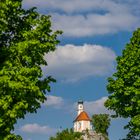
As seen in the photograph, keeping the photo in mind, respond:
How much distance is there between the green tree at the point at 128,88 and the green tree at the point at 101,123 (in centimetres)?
11608

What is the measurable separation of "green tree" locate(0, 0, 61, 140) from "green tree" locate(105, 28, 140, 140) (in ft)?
45.3

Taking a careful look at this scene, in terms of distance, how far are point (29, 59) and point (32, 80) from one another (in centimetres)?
121

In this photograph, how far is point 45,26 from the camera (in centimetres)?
3192

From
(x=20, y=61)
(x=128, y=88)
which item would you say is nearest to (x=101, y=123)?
(x=128, y=88)

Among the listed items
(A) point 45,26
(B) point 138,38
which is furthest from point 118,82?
(A) point 45,26

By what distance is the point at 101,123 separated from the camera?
164 meters

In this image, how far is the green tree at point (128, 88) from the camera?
4431 centimetres

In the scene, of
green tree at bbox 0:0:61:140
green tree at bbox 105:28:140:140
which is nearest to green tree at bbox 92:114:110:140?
green tree at bbox 105:28:140:140

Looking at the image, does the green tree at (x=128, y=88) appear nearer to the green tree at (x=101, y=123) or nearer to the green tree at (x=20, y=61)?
the green tree at (x=20, y=61)

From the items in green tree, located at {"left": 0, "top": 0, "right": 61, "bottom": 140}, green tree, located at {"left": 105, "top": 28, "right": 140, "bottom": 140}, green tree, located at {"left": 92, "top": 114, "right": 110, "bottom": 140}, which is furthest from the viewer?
green tree, located at {"left": 92, "top": 114, "right": 110, "bottom": 140}

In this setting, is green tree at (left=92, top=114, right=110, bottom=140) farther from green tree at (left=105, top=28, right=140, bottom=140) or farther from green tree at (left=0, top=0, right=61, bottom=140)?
green tree at (left=0, top=0, right=61, bottom=140)

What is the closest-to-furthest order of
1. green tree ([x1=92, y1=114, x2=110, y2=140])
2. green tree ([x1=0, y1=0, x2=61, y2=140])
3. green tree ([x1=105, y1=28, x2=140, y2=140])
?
green tree ([x1=0, y1=0, x2=61, y2=140]), green tree ([x1=105, y1=28, x2=140, y2=140]), green tree ([x1=92, y1=114, x2=110, y2=140])

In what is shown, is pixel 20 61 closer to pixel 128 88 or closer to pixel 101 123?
pixel 128 88

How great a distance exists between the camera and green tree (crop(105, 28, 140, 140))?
4431cm
